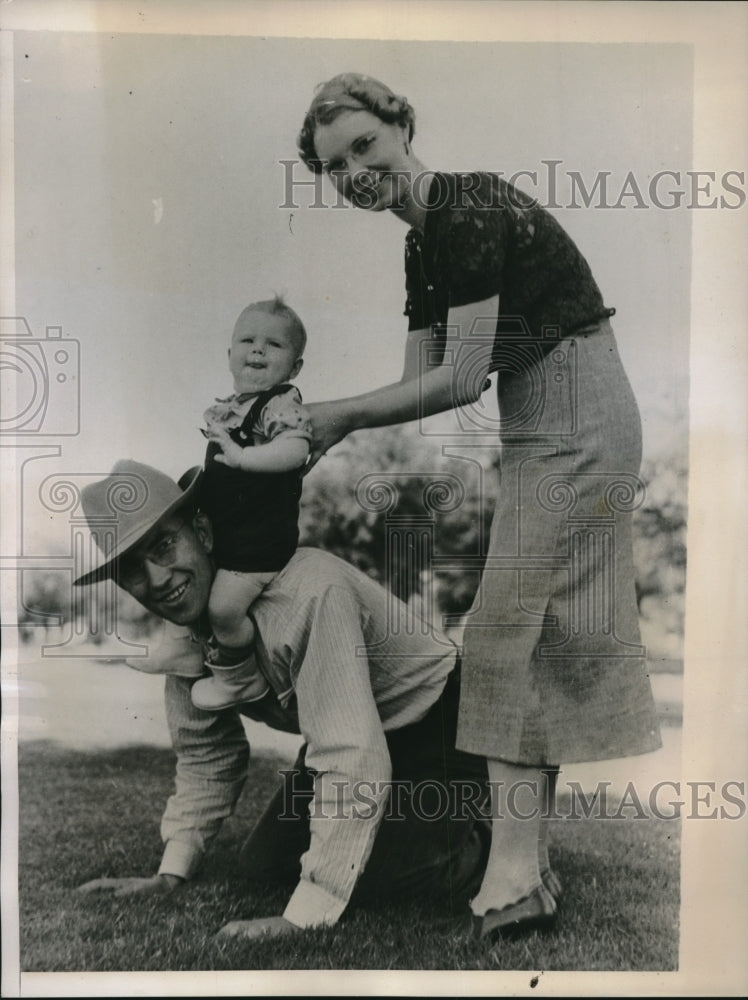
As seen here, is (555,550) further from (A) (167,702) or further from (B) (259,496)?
(A) (167,702)

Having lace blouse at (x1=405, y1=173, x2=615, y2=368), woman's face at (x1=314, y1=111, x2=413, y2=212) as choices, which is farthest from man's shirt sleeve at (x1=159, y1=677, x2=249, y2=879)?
woman's face at (x1=314, y1=111, x2=413, y2=212)

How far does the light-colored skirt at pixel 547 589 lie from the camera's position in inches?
94.4

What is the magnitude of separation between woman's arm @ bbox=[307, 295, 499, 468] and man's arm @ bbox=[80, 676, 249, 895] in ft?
2.42

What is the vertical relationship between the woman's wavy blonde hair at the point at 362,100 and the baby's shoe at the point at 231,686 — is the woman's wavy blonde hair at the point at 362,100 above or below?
above

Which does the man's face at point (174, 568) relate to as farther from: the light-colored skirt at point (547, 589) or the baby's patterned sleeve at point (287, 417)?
the light-colored skirt at point (547, 589)

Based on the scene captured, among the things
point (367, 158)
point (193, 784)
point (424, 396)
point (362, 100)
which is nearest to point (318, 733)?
point (193, 784)

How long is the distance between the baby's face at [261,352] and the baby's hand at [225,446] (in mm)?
117

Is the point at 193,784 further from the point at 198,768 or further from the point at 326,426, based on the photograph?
the point at 326,426

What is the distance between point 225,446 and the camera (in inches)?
94.3

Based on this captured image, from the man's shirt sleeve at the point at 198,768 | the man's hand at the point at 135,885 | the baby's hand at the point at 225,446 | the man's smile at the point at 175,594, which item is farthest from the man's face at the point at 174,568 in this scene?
the man's hand at the point at 135,885

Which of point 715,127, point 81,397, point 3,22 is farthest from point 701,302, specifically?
point 3,22

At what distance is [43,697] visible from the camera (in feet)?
8.02

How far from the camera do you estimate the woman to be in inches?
94.3

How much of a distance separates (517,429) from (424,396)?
0.85ft
